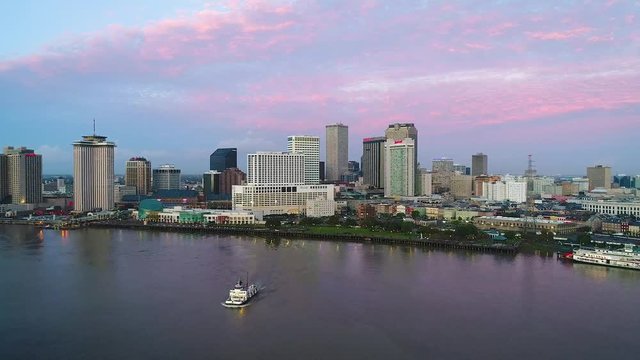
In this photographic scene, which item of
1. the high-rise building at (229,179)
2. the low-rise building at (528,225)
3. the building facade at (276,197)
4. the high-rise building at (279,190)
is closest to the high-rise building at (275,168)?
the high-rise building at (279,190)

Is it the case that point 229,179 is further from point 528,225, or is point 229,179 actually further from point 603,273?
point 603,273

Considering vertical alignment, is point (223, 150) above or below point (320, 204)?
above

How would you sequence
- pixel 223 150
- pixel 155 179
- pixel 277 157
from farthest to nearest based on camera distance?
1. pixel 223 150
2. pixel 155 179
3. pixel 277 157

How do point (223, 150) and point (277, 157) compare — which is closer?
point (277, 157)

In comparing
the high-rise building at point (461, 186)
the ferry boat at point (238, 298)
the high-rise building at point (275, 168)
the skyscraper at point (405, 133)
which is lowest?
the ferry boat at point (238, 298)

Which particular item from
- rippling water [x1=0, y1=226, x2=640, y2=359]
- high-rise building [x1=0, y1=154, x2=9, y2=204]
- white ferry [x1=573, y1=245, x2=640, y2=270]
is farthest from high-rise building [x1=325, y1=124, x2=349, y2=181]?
white ferry [x1=573, y1=245, x2=640, y2=270]

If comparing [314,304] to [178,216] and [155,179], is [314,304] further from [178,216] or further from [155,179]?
[155,179]

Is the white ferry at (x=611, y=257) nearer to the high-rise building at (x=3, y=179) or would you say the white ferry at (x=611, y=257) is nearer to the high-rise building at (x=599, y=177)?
the high-rise building at (x=3, y=179)

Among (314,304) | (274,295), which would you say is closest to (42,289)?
(274,295)
